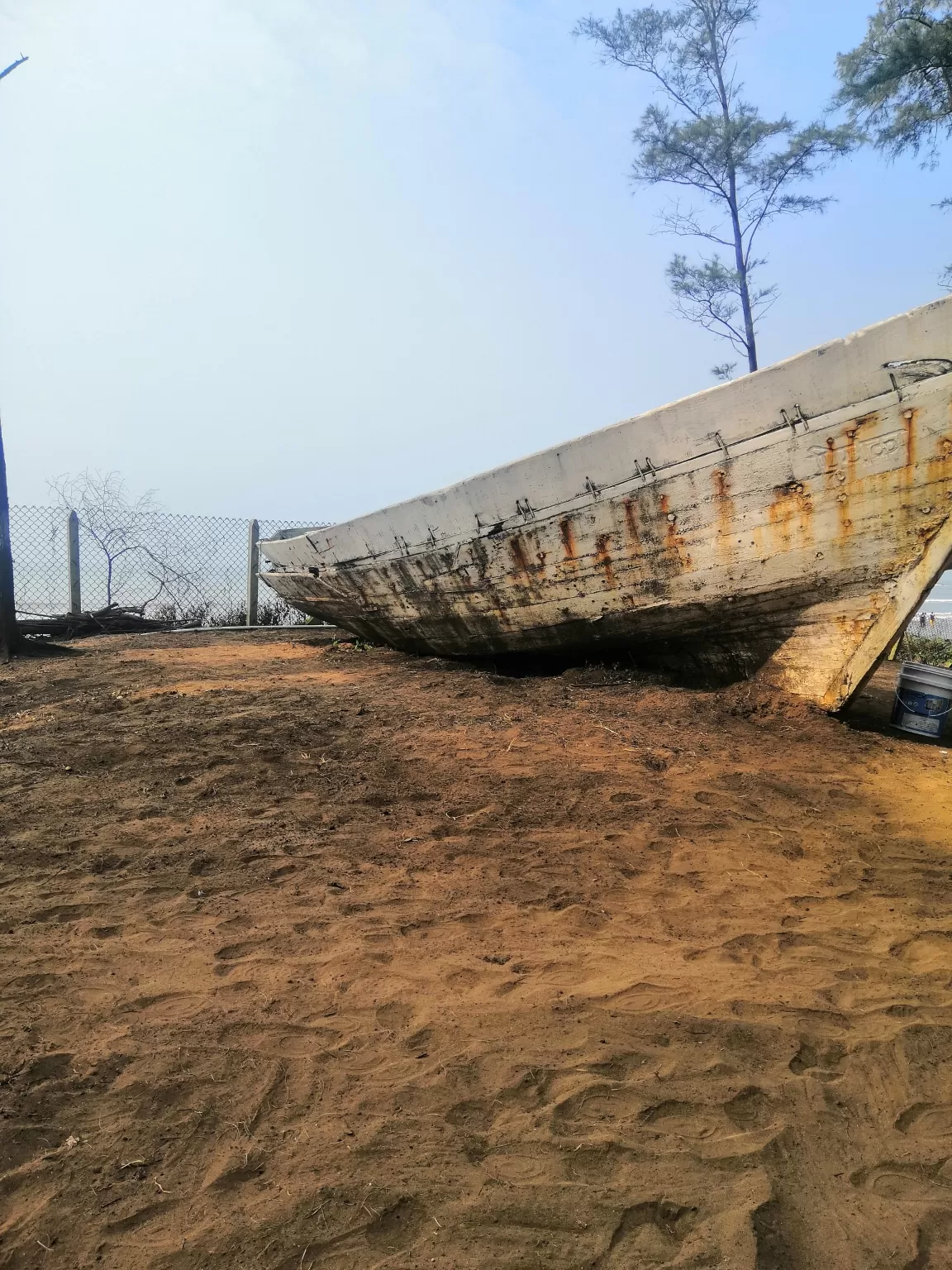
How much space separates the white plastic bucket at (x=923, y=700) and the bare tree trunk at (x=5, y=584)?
7935 millimetres

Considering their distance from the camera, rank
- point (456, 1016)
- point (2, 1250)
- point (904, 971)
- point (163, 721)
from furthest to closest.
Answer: point (163, 721) < point (904, 971) < point (456, 1016) < point (2, 1250)

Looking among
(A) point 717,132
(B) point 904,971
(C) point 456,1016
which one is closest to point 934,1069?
(B) point 904,971

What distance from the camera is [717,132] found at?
12516 mm

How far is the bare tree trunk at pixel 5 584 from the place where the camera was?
26.5 ft

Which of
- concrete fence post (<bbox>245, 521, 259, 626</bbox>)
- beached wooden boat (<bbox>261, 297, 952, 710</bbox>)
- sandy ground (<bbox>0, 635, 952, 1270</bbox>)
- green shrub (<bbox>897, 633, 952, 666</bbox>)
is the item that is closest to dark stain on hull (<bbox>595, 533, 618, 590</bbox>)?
beached wooden boat (<bbox>261, 297, 952, 710</bbox>)

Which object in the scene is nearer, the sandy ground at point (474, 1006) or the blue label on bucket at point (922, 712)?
the sandy ground at point (474, 1006)

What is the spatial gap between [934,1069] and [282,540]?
7314 millimetres

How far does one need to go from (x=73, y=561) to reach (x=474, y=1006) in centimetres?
1063

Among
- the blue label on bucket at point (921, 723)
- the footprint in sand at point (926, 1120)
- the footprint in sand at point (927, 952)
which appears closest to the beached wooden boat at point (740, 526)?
the blue label on bucket at point (921, 723)

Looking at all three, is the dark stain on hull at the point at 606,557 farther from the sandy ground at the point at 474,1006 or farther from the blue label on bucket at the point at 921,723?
the blue label on bucket at the point at 921,723

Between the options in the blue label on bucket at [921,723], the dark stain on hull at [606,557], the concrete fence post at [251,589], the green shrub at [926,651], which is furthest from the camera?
the concrete fence post at [251,589]

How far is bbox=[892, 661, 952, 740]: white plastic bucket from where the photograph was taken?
489cm

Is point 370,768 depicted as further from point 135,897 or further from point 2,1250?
point 2,1250

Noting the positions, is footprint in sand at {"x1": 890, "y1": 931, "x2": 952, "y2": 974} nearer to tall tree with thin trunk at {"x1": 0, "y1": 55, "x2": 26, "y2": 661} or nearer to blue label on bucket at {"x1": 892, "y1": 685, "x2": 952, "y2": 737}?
blue label on bucket at {"x1": 892, "y1": 685, "x2": 952, "y2": 737}
